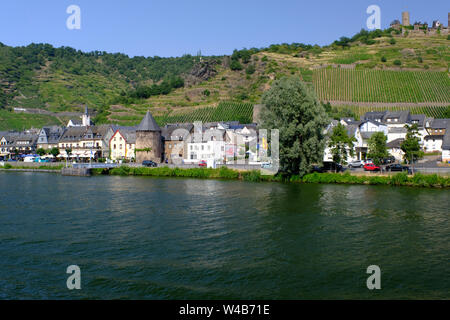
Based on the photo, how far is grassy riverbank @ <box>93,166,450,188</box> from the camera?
41438 millimetres

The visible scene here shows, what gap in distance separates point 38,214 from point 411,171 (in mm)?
36901

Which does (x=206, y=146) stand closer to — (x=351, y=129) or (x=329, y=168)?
(x=351, y=129)

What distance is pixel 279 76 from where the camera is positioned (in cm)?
14375

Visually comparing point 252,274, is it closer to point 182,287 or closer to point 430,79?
point 182,287

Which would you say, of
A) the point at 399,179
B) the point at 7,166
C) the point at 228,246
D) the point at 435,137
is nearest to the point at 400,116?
the point at 435,137

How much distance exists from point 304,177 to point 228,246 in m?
28.4

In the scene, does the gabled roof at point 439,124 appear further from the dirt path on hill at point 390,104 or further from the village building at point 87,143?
the village building at point 87,143

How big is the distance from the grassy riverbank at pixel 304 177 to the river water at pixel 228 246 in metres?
5.18

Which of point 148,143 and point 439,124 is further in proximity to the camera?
point 148,143

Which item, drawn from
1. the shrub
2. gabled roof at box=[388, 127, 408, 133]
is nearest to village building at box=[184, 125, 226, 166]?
gabled roof at box=[388, 127, 408, 133]

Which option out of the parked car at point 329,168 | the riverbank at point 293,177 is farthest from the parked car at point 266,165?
the parked car at point 329,168

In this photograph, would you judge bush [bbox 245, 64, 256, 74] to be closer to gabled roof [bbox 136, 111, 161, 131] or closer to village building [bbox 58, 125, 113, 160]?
village building [bbox 58, 125, 113, 160]

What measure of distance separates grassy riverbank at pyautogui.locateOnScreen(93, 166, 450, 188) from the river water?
5185mm

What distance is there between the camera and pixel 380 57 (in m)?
156
